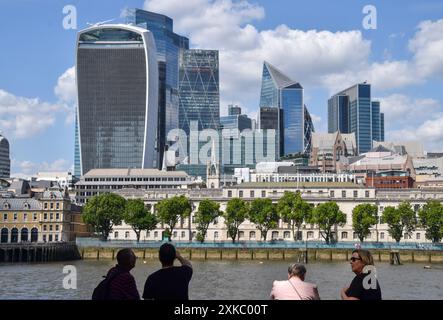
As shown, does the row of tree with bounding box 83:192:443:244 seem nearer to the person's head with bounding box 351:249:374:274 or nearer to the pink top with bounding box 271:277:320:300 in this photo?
the person's head with bounding box 351:249:374:274

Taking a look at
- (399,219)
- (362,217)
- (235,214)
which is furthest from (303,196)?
(399,219)

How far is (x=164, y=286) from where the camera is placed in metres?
14.2

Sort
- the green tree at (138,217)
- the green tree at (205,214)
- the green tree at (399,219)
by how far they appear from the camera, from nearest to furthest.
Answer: the green tree at (399,219)
the green tree at (138,217)
the green tree at (205,214)

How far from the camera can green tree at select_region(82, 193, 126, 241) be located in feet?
441

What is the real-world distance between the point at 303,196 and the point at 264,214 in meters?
20.8

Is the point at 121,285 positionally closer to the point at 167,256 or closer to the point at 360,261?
the point at 167,256

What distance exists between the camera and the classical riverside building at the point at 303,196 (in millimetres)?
148375

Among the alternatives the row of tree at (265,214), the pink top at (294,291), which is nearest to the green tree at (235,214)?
the row of tree at (265,214)

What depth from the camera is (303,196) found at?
496 ft

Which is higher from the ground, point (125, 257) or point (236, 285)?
point (125, 257)

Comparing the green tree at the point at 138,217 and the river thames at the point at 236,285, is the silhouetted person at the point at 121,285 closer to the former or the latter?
the river thames at the point at 236,285

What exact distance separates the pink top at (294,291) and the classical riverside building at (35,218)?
122087 mm
